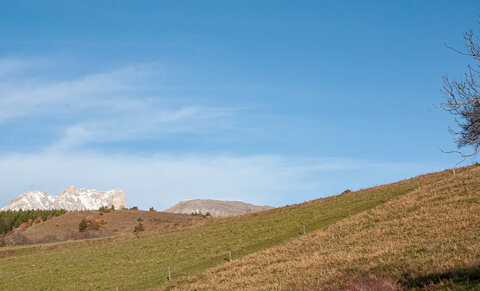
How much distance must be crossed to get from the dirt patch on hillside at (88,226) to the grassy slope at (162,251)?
27.6 metres

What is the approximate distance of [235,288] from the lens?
26.5 metres

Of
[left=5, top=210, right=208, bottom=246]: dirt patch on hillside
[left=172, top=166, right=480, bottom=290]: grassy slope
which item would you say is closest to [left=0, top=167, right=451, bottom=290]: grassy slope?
[left=172, top=166, right=480, bottom=290]: grassy slope

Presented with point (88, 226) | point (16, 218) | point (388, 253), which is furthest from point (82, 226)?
point (388, 253)

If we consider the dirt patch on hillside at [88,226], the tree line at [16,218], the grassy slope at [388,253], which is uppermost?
the tree line at [16,218]

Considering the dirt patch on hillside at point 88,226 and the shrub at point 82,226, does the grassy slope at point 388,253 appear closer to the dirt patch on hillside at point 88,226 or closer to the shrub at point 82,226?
the dirt patch on hillside at point 88,226

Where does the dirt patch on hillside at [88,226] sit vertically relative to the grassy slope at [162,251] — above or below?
above

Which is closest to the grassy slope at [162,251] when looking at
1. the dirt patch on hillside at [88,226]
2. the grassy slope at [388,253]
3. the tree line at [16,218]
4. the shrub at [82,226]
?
the grassy slope at [388,253]

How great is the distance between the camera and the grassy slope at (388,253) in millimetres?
16875

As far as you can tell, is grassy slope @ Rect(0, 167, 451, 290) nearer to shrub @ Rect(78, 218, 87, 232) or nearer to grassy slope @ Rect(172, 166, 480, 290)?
grassy slope @ Rect(172, 166, 480, 290)

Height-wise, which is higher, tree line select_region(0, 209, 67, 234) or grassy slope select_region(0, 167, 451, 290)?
tree line select_region(0, 209, 67, 234)

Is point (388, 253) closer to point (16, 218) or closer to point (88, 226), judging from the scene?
point (88, 226)

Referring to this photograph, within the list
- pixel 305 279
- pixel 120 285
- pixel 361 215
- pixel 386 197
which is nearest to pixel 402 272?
pixel 305 279

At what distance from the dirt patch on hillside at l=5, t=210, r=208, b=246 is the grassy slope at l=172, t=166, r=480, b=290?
58.2 meters

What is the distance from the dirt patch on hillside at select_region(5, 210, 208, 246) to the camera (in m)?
98.2
